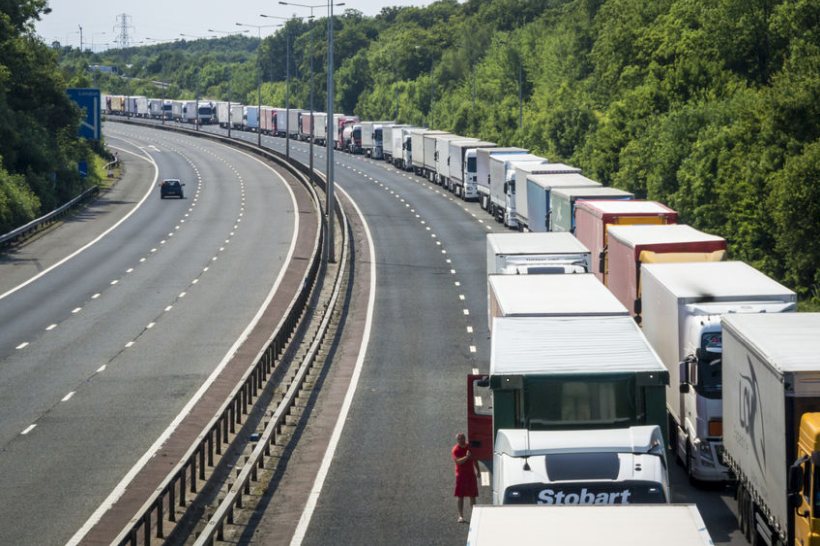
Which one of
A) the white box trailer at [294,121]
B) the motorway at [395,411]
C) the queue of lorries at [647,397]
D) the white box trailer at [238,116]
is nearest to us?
the queue of lorries at [647,397]

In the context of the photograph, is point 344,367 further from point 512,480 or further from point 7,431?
point 512,480

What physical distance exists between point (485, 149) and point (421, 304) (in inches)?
1387

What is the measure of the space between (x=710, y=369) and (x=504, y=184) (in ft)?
162

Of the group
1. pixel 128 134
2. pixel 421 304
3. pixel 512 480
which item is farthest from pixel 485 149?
pixel 128 134

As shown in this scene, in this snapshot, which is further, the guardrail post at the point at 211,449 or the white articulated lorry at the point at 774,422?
the guardrail post at the point at 211,449

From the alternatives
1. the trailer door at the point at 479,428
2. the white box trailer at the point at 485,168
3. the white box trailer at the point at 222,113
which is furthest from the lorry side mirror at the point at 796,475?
the white box trailer at the point at 222,113

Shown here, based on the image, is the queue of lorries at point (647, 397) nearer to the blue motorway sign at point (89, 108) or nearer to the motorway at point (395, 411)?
the motorway at point (395, 411)

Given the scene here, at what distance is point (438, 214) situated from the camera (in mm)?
83562

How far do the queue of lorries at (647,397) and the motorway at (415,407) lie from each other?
4.43ft

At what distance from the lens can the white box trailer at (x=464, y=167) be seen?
294ft

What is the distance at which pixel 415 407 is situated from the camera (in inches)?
1345

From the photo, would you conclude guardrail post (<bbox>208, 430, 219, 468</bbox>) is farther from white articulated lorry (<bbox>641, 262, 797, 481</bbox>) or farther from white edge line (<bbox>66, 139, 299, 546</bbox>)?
white articulated lorry (<bbox>641, 262, 797, 481</bbox>)

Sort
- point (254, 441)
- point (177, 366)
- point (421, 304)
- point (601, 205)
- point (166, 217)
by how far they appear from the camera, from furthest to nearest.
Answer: point (166, 217), point (421, 304), point (601, 205), point (177, 366), point (254, 441)

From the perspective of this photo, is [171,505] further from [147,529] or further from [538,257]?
[538,257]
